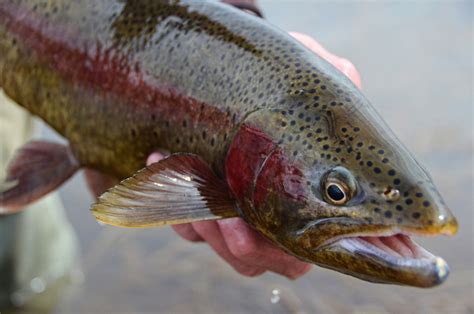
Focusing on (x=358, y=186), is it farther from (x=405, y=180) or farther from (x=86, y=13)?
(x=86, y=13)

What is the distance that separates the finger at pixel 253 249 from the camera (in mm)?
2215

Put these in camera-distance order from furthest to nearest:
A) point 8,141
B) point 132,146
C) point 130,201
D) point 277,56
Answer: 1. point 8,141
2. point 132,146
3. point 277,56
4. point 130,201

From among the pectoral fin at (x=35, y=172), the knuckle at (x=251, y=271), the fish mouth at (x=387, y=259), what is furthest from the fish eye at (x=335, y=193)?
the pectoral fin at (x=35, y=172)

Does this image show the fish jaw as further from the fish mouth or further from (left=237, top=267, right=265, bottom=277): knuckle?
(left=237, top=267, right=265, bottom=277): knuckle

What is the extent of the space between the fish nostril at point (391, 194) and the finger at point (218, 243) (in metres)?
0.79

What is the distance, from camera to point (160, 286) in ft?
14.6

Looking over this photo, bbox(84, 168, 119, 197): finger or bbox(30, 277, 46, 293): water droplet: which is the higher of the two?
bbox(84, 168, 119, 197): finger

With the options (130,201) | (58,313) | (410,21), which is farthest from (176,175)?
(410,21)

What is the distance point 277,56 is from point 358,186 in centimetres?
60

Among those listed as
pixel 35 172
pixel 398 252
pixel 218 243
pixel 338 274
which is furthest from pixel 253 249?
pixel 338 274

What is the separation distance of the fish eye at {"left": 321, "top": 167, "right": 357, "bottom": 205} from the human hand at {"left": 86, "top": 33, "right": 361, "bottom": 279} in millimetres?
451

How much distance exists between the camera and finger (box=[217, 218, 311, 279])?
2215 mm

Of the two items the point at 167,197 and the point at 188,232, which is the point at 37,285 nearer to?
the point at 188,232

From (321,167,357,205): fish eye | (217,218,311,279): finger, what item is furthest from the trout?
(217,218,311,279): finger
